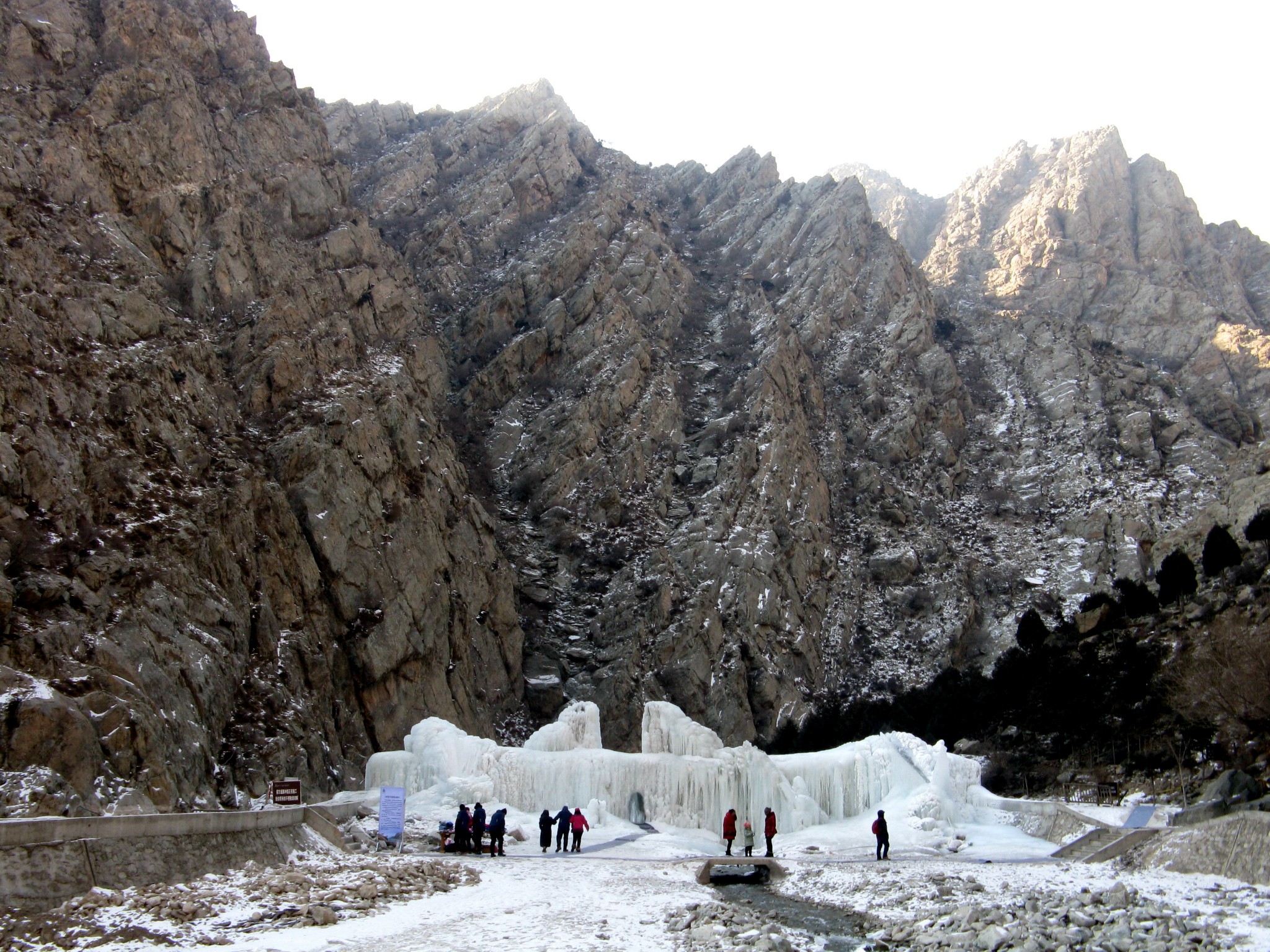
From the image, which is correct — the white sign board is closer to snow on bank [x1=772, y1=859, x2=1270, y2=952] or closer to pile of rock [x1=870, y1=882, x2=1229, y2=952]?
snow on bank [x1=772, y1=859, x2=1270, y2=952]

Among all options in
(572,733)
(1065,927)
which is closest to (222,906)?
(1065,927)

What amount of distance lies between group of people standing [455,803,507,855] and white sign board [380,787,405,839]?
55.0 inches

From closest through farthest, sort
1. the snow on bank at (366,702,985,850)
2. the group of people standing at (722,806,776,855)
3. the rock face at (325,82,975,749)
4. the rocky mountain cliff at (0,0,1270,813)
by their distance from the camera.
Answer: the group of people standing at (722,806,776,855) < the snow on bank at (366,702,985,850) < the rocky mountain cliff at (0,0,1270,813) < the rock face at (325,82,975,749)

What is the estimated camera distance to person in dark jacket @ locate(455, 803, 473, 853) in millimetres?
20141

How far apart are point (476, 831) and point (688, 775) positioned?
8747 millimetres

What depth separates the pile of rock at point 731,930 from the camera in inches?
439

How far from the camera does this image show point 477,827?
2022 centimetres

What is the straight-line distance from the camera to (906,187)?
466 feet

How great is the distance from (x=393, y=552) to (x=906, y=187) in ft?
396

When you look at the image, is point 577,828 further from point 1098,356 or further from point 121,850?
point 1098,356

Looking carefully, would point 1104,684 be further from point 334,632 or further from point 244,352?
point 244,352

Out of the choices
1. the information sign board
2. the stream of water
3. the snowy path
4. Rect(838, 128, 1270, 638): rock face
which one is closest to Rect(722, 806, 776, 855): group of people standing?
the stream of water

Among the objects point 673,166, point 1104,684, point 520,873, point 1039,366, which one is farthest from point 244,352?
point 673,166

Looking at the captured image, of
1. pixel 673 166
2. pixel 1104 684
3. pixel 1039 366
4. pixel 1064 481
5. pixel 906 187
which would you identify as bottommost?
pixel 1104 684
